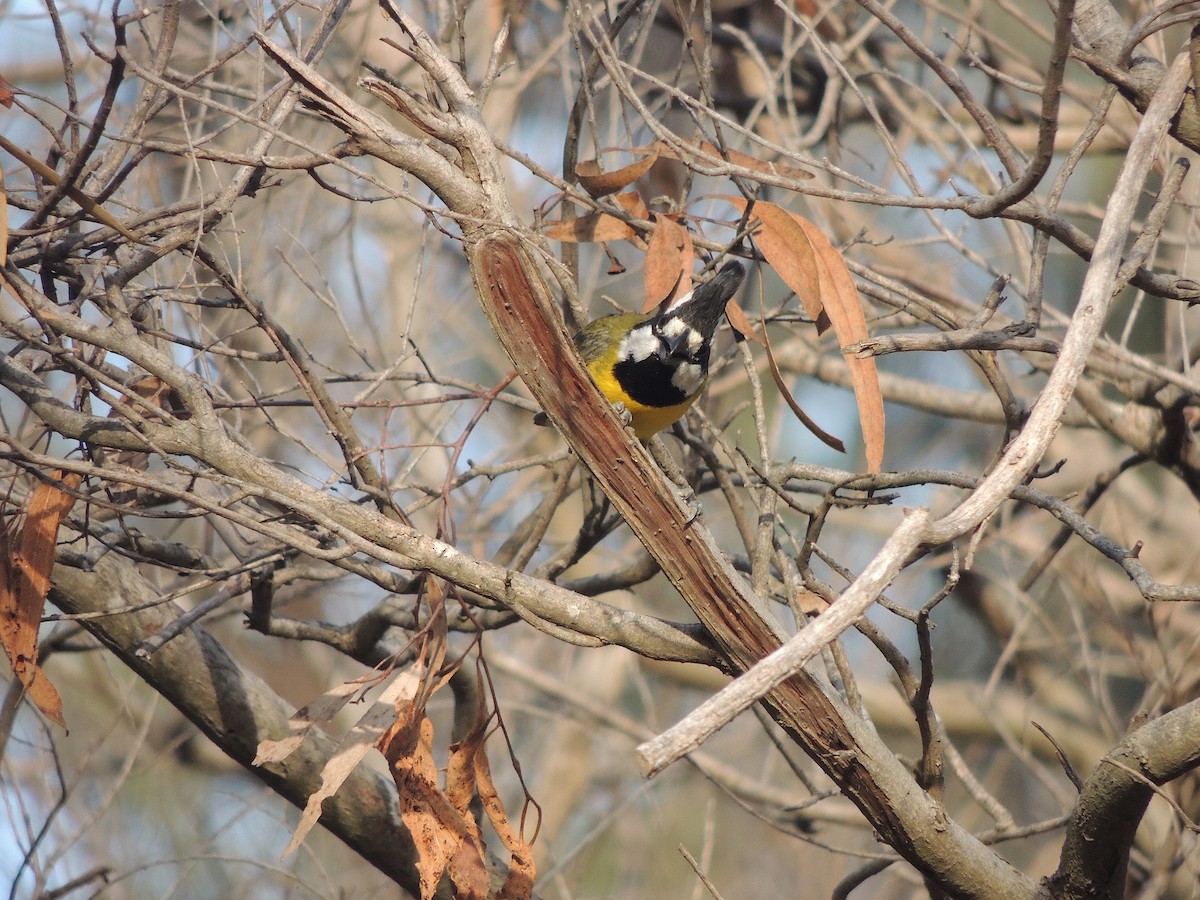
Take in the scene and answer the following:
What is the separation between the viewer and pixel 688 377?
3.25 metres

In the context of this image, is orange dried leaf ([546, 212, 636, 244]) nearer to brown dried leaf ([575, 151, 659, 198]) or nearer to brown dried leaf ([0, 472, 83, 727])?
brown dried leaf ([575, 151, 659, 198])

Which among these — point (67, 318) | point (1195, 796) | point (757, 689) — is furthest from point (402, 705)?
point (1195, 796)

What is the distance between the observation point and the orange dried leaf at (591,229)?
2.60 meters

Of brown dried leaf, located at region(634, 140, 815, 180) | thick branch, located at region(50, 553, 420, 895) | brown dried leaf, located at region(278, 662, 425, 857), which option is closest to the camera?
brown dried leaf, located at region(278, 662, 425, 857)

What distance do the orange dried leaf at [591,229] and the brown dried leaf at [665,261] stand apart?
25 cm

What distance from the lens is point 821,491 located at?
3113 millimetres

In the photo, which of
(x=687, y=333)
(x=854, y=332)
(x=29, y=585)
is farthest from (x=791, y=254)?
(x=29, y=585)

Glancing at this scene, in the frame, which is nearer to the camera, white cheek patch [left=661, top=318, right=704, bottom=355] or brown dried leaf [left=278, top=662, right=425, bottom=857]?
brown dried leaf [left=278, top=662, right=425, bottom=857]

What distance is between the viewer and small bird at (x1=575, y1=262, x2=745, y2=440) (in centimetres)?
318

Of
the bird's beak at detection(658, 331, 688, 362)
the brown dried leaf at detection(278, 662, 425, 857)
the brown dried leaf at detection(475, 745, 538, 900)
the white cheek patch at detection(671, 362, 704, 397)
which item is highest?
the bird's beak at detection(658, 331, 688, 362)

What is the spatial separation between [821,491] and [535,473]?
1989 millimetres

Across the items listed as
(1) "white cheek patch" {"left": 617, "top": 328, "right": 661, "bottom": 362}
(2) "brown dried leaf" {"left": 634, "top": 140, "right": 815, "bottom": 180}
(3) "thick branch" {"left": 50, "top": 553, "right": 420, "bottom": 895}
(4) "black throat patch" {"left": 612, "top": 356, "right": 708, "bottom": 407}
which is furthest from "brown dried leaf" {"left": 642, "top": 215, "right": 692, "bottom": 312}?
(3) "thick branch" {"left": 50, "top": 553, "right": 420, "bottom": 895}

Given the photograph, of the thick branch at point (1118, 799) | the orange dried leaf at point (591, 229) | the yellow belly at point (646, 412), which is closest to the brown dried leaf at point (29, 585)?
the orange dried leaf at point (591, 229)

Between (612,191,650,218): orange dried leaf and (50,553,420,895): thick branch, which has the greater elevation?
(612,191,650,218): orange dried leaf
